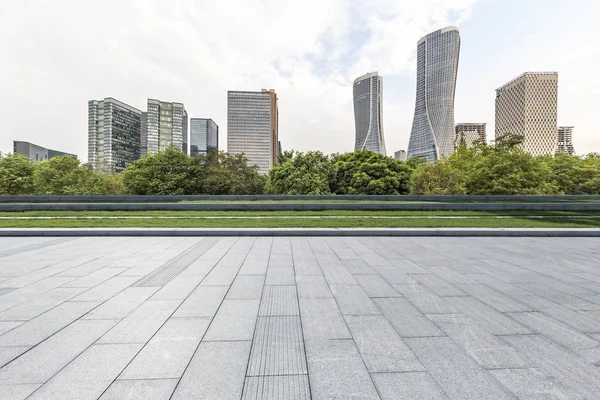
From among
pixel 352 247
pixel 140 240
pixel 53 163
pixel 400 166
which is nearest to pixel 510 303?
pixel 352 247

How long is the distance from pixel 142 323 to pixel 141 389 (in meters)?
1.34

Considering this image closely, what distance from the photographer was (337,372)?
246 cm

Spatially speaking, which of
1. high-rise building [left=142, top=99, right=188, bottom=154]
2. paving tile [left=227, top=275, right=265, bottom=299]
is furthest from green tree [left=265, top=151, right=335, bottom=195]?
high-rise building [left=142, top=99, right=188, bottom=154]

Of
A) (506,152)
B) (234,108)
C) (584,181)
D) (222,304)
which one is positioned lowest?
(222,304)

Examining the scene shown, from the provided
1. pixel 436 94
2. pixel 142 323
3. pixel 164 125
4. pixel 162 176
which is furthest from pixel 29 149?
pixel 436 94

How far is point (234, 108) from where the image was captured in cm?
16300

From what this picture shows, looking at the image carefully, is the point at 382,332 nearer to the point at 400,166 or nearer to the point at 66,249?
the point at 66,249

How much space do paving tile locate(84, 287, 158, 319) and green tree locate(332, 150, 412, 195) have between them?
29.2 metres

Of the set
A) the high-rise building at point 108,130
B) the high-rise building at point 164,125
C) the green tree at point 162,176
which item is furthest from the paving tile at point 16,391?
the high-rise building at point 164,125

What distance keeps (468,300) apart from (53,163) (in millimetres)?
40996

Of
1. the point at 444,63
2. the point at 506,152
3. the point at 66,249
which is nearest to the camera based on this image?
the point at 66,249

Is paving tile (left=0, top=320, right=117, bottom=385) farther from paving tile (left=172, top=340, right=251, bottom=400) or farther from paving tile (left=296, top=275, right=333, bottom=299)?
paving tile (left=296, top=275, right=333, bottom=299)

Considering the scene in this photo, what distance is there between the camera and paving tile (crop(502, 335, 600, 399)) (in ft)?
7.50

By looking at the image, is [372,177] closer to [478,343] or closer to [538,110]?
[478,343]
